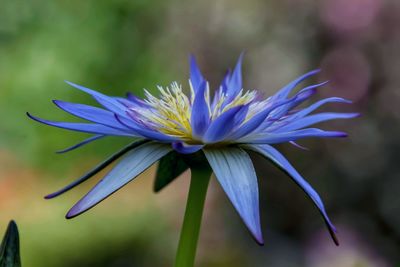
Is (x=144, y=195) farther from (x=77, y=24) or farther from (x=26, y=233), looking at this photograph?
(x=77, y=24)

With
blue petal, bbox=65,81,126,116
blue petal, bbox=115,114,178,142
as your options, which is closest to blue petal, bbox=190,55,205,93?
blue petal, bbox=65,81,126,116

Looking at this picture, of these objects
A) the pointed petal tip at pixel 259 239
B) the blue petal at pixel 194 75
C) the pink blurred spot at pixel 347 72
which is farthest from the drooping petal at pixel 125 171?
the pink blurred spot at pixel 347 72

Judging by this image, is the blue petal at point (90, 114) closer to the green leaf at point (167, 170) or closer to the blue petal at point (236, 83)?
the green leaf at point (167, 170)

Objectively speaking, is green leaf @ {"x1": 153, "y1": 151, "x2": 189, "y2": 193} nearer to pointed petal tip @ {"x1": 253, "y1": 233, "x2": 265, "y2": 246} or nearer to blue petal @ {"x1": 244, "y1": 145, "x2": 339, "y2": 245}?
blue petal @ {"x1": 244, "y1": 145, "x2": 339, "y2": 245}

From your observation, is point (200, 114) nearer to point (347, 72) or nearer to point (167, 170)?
point (167, 170)

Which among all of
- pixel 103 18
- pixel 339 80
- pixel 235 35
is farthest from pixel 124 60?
pixel 339 80
